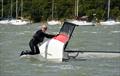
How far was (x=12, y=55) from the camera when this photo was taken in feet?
100

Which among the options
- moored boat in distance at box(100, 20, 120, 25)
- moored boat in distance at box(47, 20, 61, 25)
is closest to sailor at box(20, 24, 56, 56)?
moored boat in distance at box(100, 20, 120, 25)

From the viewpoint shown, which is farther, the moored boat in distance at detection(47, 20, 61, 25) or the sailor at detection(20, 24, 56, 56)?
the moored boat in distance at detection(47, 20, 61, 25)

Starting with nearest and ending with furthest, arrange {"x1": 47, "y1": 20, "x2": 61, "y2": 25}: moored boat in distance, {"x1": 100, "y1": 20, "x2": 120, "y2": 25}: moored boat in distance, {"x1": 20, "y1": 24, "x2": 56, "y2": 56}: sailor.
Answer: {"x1": 20, "y1": 24, "x2": 56, "y2": 56}: sailor, {"x1": 100, "y1": 20, "x2": 120, "y2": 25}: moored boat in distance, {"x1": 47, "y1": 20, "x2": 61, "y2": 25}: moored boat in distance

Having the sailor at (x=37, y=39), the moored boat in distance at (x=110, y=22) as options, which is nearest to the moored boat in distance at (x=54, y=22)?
the moored boat in distance at (x=110, y=22)

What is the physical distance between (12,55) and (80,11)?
3820 inches

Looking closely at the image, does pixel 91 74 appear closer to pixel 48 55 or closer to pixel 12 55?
pixel 48 55

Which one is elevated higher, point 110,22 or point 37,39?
point 37,39

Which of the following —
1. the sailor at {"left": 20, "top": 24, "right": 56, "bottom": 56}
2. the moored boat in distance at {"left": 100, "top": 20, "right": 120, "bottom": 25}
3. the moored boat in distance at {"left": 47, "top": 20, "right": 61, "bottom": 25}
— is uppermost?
the sailor at {"left": 20, "top": 24, "right": 56, "bottom": 56}

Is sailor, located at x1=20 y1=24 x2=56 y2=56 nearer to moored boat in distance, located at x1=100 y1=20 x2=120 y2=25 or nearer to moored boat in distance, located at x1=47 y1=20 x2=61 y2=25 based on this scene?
moored boat in distance, located at x1=100 y1=20 x2=120 y2=25

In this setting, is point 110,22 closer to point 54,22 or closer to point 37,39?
point 54,22

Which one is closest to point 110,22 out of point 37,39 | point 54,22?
point 54,22

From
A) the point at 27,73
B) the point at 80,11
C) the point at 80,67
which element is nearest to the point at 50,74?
A: the point at 27,73

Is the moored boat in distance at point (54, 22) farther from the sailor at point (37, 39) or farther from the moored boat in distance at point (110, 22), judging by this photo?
the sailor at point (37, 39)

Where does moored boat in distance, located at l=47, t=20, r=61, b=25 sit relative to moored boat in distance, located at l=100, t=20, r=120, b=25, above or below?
below
